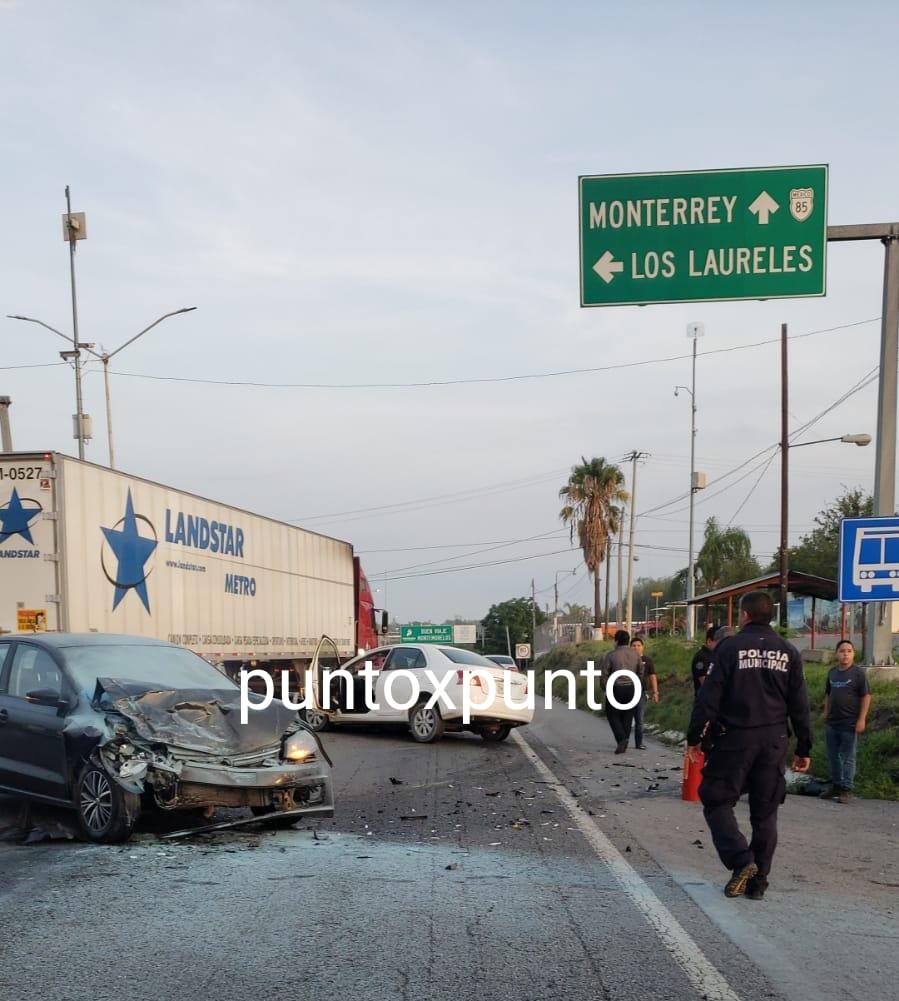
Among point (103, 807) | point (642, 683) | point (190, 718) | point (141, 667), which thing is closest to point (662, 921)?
point (190, 718)

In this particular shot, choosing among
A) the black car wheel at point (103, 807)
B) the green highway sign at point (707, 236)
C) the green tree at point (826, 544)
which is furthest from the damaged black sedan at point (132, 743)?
the green tree at point (826, 544)

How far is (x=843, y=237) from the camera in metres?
13.0

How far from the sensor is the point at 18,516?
1432 cm

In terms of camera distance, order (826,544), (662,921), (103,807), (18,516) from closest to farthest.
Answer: (662,921), (103,807), (18,516), (826,544)

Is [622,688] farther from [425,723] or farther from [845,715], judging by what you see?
[845,715]

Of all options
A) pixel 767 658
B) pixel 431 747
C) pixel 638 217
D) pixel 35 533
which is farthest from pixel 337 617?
pixel 767 658

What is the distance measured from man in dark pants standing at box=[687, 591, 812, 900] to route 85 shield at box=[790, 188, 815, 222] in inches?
285

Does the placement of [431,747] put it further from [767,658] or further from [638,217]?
[767,658]

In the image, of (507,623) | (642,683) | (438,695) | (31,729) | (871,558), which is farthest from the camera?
(507,623)

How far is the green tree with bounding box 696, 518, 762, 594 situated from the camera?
71.6 meters

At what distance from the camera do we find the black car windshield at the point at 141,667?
896cm

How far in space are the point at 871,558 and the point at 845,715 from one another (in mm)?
1664

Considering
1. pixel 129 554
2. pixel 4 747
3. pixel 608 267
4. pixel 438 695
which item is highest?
pixel 608 267

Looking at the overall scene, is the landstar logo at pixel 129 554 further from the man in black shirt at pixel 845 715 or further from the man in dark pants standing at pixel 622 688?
the man in black shirt at pixel 845 715
